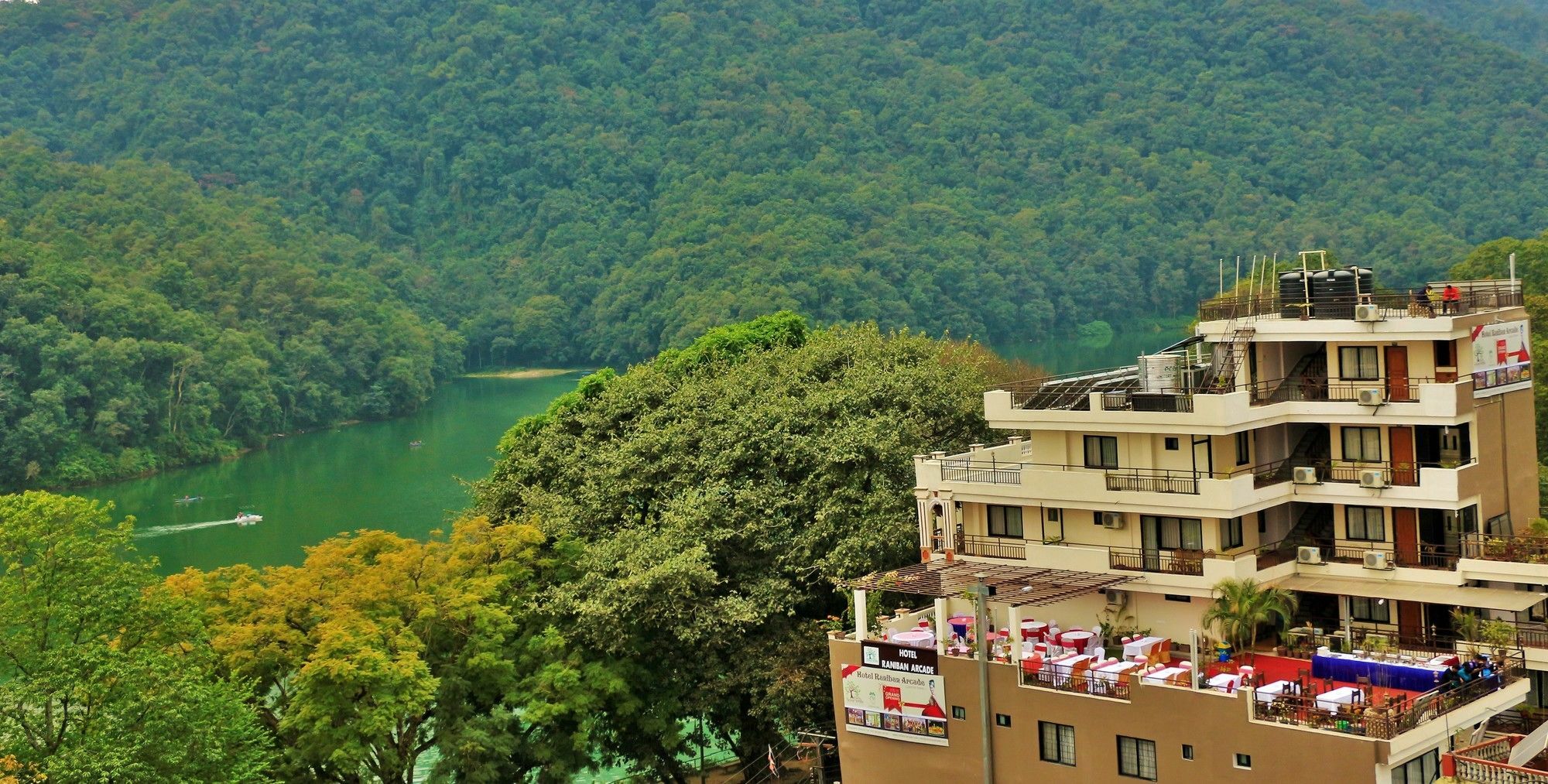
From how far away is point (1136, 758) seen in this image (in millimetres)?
23156

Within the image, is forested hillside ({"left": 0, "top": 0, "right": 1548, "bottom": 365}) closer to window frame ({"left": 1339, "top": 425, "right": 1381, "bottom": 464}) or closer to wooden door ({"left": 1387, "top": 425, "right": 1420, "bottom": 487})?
window frame ({"left": 1339, "top": 425, "right": 1381, "bottom": 464})

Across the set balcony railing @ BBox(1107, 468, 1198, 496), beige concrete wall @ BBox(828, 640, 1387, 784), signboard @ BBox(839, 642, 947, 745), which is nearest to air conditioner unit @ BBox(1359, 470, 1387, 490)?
balcony railing @ BBox(1107, 468, 1198, 496)

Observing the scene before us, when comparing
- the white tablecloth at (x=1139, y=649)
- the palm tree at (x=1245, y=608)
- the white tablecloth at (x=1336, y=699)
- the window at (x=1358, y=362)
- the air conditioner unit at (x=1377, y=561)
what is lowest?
the white tablecloth at (x=1336, y=699)

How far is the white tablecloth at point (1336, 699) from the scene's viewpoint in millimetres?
21531

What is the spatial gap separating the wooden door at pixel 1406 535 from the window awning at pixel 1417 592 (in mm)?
412

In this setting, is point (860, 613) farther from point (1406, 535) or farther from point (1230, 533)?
point (1406, 535)

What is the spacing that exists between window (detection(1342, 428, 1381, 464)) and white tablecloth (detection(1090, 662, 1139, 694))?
4.91 meters

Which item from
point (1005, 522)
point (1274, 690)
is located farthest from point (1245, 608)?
point (1005, 522)

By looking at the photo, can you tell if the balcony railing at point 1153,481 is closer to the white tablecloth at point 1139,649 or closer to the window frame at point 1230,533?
the window frame at point 1230,533

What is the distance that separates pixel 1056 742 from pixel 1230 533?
164 inches

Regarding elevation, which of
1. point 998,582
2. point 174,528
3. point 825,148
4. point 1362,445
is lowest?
point 174,528

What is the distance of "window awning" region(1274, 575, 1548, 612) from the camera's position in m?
24.0

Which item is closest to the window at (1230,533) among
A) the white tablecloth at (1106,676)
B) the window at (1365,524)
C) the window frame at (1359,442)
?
the window at (1365,524)

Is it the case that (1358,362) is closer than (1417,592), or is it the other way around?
(1417,592)
